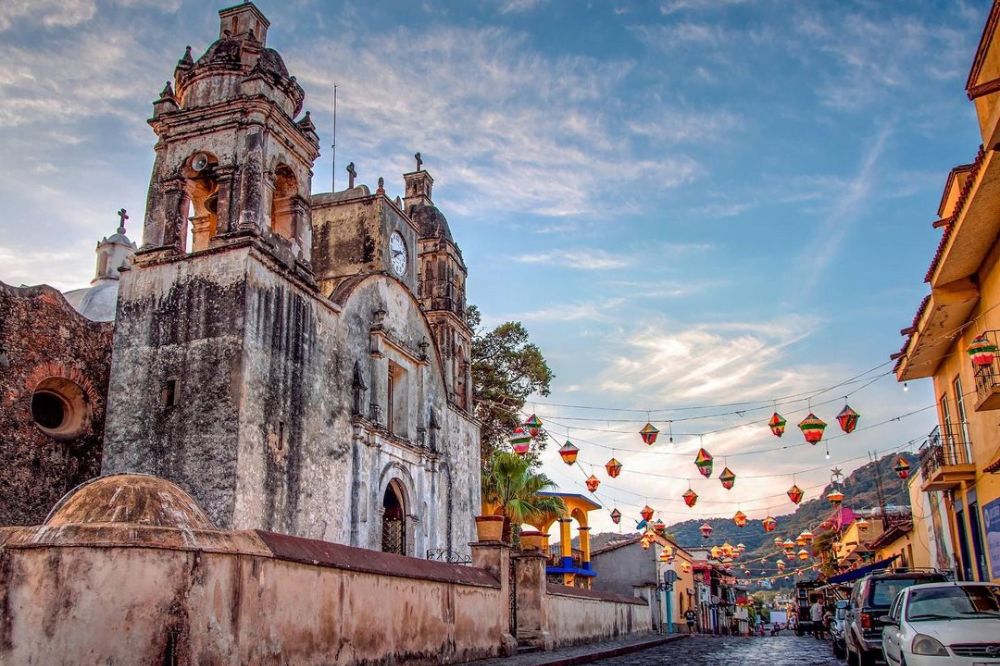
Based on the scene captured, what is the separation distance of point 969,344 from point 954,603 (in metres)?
7.40

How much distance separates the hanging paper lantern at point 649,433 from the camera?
18.6 metres

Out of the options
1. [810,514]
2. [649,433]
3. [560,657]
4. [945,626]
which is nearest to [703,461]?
[649,433]

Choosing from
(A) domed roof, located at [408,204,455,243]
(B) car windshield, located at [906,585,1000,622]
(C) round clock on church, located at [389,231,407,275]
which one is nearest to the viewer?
(B) car windshield, located at [906,585,1000,622]

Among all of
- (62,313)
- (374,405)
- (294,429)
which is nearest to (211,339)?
(294,429)

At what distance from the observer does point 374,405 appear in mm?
18578

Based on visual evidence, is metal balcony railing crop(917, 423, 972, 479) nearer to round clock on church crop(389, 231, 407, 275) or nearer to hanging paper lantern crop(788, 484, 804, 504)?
hanging paper lantern crop(788, 484, 804, 504)

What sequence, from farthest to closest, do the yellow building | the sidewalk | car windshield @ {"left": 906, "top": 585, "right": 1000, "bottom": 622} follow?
the sidewalk
the yellow building
car windshield @ {"left": 906, "top": 585, "right": 1000, "bottom": 622}

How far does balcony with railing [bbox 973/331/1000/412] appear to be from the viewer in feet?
40.5

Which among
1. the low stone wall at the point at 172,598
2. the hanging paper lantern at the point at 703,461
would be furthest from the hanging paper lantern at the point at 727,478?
the low stone wall at the point at 172,598

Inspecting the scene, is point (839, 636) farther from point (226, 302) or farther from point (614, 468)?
point (226, 302)

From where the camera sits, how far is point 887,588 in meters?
12.4

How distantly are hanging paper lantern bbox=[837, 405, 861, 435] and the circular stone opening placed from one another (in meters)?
13.9

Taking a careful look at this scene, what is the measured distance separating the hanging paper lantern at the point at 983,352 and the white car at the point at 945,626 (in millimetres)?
3761

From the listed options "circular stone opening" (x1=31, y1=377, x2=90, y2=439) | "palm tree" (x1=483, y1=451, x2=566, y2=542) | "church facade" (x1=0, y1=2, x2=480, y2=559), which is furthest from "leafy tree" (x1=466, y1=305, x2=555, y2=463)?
"circular stone opening" (x1=31, y1=377, x2=90, y2=439)
